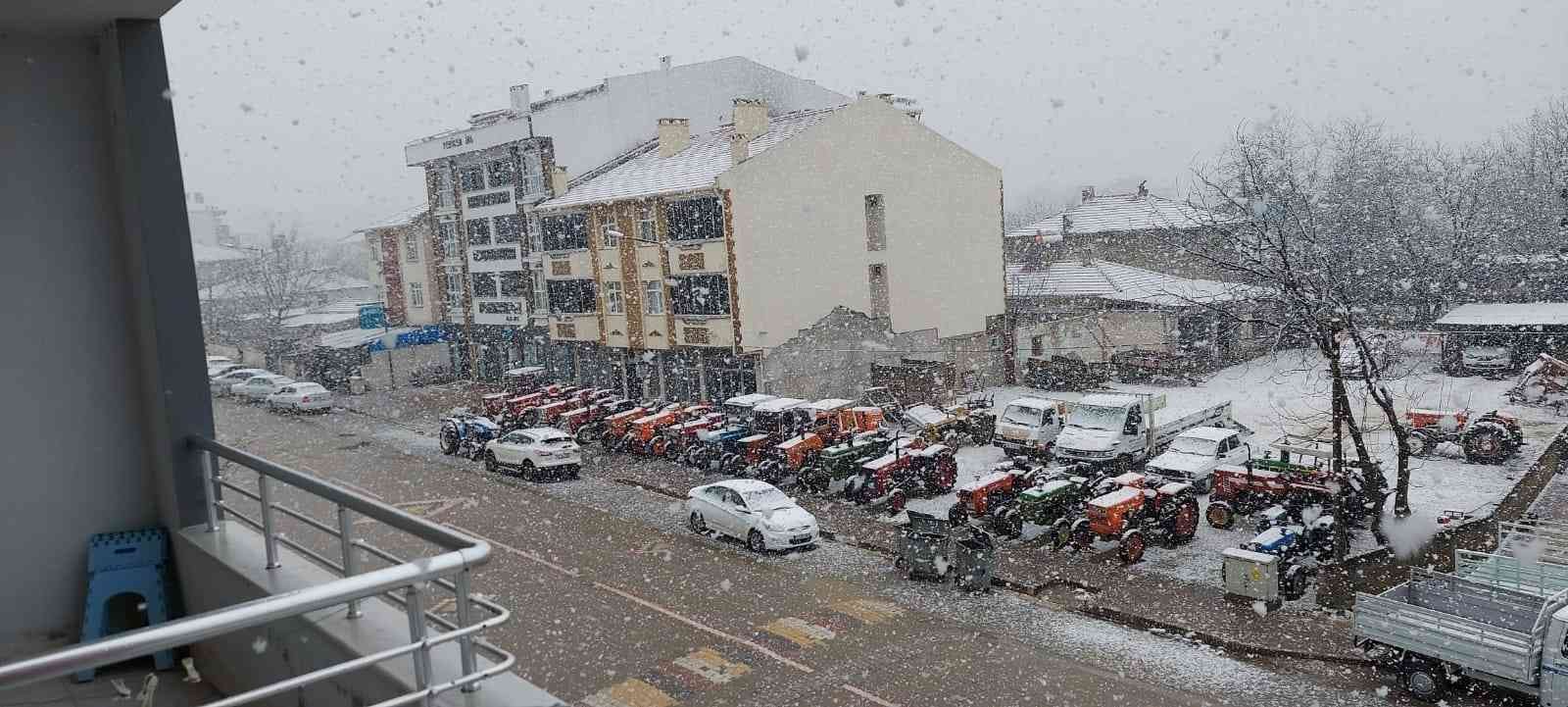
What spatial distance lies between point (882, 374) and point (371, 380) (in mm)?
9067

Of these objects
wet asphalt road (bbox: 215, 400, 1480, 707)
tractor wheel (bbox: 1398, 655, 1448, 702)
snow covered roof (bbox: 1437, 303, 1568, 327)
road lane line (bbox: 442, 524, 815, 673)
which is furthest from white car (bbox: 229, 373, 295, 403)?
snow covered roof (bbox: 1437, 303, 1568, 327)

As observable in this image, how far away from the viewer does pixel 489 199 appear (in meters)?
18.9

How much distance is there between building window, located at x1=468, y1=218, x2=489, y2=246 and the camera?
1922cm

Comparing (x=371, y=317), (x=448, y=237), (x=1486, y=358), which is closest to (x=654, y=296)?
(x=448, y=237)

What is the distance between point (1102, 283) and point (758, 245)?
301 inches

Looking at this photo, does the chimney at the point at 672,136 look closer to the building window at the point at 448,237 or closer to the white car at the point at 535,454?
the building window at the point at 448,237

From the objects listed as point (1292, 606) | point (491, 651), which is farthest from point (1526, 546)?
point (491, 651)

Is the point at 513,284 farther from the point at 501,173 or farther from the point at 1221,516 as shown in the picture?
the point at 1221,516


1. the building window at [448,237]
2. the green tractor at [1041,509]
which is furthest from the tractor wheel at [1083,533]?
the building window at [448,237]

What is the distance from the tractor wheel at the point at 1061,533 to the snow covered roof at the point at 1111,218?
15.6m

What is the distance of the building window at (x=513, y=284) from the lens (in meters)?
18.8

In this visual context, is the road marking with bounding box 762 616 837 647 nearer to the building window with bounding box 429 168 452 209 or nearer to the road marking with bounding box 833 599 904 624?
the road marking with bounding box 833 599 904 624

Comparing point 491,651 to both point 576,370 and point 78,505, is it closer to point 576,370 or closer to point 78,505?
point 78,505

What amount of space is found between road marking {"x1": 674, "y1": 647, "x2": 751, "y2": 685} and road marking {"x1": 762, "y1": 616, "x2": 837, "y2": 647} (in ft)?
1.80
